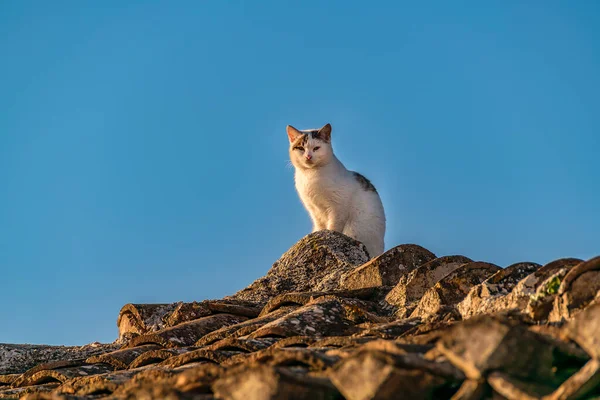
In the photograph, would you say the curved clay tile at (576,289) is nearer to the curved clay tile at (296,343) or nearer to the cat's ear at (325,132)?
the curved clay tile at (296,343)

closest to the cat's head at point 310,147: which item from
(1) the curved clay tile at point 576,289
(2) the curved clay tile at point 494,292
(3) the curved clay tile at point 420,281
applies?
(3) the curved clay tile at point 420,281

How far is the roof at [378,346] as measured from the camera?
7.13 ft

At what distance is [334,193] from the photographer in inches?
469

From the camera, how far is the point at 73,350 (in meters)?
7.05

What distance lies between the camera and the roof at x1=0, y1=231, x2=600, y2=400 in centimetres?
217

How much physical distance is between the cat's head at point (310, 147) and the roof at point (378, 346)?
434 cm

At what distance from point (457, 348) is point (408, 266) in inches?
202

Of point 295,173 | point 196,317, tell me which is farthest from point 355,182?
point 196,317

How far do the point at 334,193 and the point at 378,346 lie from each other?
945 cm

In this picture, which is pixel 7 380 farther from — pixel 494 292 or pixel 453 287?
pixel 494 292

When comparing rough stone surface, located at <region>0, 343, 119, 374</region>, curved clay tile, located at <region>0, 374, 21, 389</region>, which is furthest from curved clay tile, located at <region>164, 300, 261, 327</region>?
curved clay tile, located at <region>0, 374, 21, 389</region>

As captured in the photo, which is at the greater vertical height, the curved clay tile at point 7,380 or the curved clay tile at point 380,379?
the curved clay tile at point 7,380

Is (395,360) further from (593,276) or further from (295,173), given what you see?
(295,173)

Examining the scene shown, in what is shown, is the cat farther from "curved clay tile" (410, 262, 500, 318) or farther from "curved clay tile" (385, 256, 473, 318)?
"curved clay tile" (410, 262, 500, 318)
